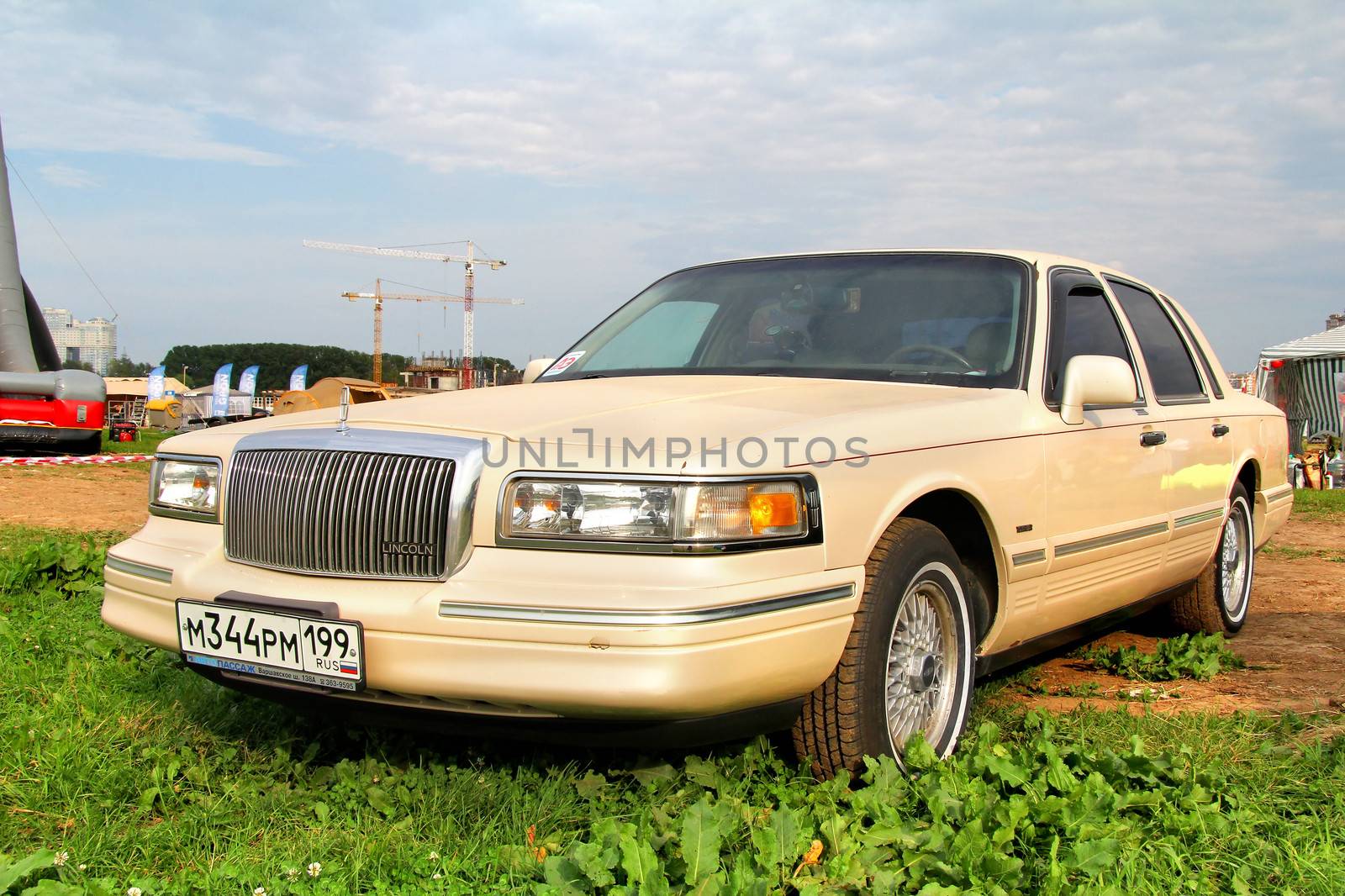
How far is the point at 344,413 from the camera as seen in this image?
2832 mm

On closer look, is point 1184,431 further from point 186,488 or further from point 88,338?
point 88,338

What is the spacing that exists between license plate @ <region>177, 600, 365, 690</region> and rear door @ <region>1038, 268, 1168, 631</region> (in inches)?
83.5

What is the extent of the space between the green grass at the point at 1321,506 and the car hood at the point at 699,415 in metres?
8.98

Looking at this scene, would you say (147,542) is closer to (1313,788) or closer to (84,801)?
(84,801)

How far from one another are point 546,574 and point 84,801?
1.38 m

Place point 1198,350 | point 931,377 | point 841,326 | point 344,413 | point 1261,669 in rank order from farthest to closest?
point 1198,350, point 1261,669, point 841,326, point 931,377, point 344,413

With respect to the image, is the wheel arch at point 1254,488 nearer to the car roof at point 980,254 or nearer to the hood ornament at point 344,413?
the car roof at point 980,254

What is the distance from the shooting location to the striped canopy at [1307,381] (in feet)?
67.6

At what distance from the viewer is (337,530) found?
8.36 ft

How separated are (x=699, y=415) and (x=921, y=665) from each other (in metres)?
0.95

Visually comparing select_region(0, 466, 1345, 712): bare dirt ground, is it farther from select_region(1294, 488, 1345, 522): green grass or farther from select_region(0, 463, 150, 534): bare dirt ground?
select_region(1294, 488, 1345, 522): green grass

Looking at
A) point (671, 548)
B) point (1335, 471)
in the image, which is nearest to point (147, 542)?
point (671, 548)

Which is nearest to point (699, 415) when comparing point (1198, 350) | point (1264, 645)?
point (1198, 350)

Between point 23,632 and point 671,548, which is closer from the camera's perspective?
point 671,548
